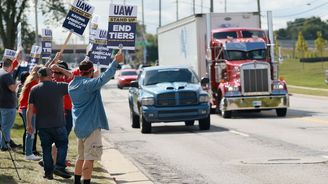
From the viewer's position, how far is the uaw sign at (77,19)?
41.0ft

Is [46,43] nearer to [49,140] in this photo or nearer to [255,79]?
[255,79]

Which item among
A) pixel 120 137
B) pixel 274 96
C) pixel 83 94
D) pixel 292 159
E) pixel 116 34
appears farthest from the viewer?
pixel 274 96

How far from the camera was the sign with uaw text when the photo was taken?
14523mm

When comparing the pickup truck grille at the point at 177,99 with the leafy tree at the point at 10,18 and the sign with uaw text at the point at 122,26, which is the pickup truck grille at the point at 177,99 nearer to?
the sign with uaw text at the point at 122,26

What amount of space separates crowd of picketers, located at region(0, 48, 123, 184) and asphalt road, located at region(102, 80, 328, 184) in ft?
5.86

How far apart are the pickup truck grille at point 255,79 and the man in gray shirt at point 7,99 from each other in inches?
463

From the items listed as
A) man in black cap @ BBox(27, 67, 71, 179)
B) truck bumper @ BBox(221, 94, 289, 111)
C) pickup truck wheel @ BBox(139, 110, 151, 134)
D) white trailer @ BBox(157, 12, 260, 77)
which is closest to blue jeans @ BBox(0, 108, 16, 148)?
man in black cap @ BBox(27, 67, 71, 179)

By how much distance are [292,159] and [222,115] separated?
1179cm

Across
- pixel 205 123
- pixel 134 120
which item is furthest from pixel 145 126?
pixel 134 120

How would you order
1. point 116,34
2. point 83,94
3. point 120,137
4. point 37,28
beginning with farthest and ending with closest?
1. point 37,28
2. point 120,137
3. point 116,34
4. point 83,94

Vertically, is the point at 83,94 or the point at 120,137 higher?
the point at 83,94

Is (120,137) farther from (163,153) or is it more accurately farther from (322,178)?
(322,178)

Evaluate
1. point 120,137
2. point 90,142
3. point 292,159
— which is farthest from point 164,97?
point 90,142

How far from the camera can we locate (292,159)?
1308 centimetres
